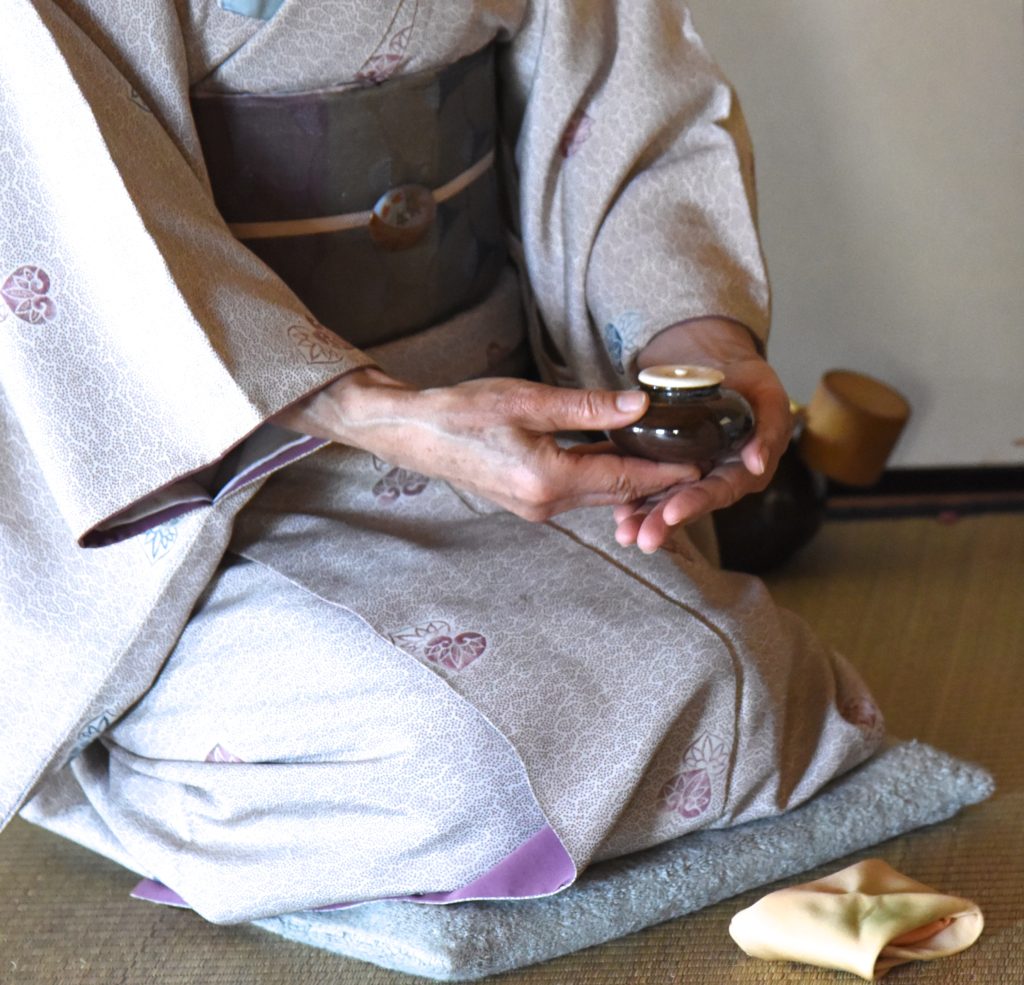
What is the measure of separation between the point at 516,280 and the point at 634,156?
203 millimetres

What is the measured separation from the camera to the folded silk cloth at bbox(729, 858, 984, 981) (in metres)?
1.19

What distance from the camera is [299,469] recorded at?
142cm

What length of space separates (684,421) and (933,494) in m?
1.51

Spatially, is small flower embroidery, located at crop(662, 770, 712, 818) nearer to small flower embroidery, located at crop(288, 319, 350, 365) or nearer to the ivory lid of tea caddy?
the ivory lid of tea caddy

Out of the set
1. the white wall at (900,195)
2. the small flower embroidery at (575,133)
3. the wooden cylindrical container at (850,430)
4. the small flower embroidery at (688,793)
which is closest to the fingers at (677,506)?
the small flower embroidery at (688,793)

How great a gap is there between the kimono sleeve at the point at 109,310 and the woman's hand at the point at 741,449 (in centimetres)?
29

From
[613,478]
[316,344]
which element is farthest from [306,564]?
[613,478]

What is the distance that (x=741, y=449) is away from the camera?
1.24 metres

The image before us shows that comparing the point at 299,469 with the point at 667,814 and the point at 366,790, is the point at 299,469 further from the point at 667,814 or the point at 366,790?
the point at 667,814

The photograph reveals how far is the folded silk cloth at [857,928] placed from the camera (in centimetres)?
119

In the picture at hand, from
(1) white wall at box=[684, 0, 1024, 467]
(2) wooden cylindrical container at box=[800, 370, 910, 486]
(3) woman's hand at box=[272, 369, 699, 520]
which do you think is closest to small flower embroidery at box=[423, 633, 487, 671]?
(3) woman's hand at box=[272, 369, 699, 520]

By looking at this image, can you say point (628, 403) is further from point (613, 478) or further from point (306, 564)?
point (306, 564)

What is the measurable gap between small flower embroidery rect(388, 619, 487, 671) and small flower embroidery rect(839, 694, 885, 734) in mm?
428

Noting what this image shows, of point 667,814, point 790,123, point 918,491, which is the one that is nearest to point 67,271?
point 667,814
